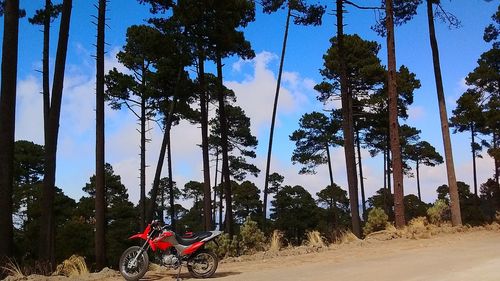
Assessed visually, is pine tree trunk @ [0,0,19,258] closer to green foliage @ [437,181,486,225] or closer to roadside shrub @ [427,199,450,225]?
roadside shrub @ [427,199,450,225]

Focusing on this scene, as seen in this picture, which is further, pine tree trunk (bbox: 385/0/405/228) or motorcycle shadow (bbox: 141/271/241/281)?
pine tree trunk (bbox: 385/0/405/228)

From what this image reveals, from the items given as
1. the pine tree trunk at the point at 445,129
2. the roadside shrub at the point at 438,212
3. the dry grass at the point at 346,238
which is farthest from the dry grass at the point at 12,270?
the roadside shrub at the point at 438,212

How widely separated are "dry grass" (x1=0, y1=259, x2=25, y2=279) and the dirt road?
8.66 ft

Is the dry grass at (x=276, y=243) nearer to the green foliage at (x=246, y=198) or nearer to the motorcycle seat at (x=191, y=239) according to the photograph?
the motorcycle seat at (x=191, y=239)

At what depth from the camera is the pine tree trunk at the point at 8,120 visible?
416 inches

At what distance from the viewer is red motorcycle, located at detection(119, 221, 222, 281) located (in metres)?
8.92

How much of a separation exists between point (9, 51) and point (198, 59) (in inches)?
402

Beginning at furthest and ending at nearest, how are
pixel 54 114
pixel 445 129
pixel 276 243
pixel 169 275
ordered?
pixel 445 129
pixel 54 114
pixel 276 243
pixel 169 275

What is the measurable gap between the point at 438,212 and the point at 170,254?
14.6 metres

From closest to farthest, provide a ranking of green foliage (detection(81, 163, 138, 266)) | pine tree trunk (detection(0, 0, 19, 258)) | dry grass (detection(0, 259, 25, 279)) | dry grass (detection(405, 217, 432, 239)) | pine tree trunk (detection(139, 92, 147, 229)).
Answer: dry grass (detection(0, 259, 25, 279)), pine tree trunk (detection(0, 0, 19, 258)), dry grass (detection(405, 217, 432, 239)), pine tree trunk (detection(139, 92, 147, 229)), green foliage (detection(81, 163, 138, 266))

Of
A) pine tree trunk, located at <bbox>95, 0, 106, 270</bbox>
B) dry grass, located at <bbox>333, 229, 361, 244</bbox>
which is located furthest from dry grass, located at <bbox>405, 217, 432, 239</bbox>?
pine tree trunk, located at <bbox>95, 0, 106, 270</bbox>

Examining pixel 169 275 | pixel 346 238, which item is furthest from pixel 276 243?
pixel 169 275

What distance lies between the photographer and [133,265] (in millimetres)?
8914

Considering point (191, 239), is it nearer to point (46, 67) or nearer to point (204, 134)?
point (204, 134)
